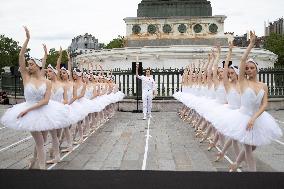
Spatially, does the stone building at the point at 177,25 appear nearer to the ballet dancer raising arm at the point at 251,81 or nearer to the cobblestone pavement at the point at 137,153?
the cobblestone pavement at the point at 137,153

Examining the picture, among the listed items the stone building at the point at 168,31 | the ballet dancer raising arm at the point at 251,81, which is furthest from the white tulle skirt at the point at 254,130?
the stone building at the point at 168,31

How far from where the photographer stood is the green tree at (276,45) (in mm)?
90963

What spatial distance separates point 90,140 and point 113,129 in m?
3.42

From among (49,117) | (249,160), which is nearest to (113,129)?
(49,117)

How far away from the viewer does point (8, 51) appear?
275 feet

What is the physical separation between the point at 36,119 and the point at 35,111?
8.6 inches

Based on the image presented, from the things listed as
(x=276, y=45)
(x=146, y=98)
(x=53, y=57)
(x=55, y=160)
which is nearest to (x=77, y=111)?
(x=55, y=160)

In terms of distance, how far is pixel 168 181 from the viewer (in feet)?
16.5

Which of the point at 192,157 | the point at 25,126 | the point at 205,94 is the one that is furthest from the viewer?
the point at 205,94

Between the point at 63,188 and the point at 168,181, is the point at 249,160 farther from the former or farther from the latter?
the point at 63,188

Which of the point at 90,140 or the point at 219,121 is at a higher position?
the point at 219,121

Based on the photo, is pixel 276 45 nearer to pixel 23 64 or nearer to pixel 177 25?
pixel 177 25

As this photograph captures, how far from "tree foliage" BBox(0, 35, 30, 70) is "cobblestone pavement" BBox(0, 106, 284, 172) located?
213 ft

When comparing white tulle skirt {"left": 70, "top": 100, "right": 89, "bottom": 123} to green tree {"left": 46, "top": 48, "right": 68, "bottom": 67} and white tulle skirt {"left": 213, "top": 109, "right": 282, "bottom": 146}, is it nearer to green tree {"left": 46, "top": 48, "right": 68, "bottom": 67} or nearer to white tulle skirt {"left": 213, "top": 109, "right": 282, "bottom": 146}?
white tulle skirt {"left": 213, "top": 109, "right": 282, "bottom": 146}
